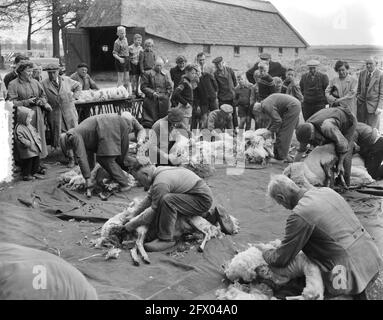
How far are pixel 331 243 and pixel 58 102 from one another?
7.23 meters

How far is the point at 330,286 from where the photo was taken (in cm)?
401

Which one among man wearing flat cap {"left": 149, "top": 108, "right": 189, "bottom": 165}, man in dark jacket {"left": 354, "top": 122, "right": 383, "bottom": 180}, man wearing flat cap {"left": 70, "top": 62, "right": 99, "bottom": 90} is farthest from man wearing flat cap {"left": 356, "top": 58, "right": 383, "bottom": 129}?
man wearing flat cap {"left": 70, "top": 62, "right": 99, "bottom": 90}

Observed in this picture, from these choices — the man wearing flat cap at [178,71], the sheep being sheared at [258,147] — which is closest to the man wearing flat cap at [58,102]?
the man wearing flat cap at [178,71]

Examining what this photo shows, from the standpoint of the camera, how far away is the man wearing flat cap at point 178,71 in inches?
440

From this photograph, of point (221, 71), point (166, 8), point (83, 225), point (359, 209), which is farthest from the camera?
point (166, 8)

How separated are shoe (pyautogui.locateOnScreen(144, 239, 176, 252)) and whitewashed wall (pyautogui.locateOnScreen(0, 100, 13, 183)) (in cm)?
398

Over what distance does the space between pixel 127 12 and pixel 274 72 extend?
20.8 feet

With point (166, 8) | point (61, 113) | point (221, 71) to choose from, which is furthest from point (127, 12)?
point (61, 113)

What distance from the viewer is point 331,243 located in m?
3.94

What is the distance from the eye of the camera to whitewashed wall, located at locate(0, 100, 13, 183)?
8.08 m

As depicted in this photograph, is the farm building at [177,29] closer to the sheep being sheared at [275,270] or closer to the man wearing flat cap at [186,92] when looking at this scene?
the man wearing flat cap at [186,92]

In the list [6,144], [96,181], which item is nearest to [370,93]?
[96,181]

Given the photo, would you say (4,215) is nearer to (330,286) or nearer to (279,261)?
(279,261)
